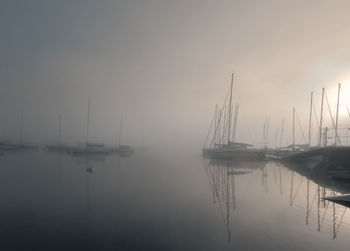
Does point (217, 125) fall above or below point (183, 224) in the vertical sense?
above

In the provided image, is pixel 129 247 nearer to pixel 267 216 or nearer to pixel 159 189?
pixel 267 216

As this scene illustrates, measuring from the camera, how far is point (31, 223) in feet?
52.0

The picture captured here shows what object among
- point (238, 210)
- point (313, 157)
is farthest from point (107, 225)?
point (313, 157)

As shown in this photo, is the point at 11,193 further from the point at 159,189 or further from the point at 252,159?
the point at 252,159

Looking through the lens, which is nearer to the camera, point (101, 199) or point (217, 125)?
point (101, 199)

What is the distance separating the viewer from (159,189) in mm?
29969

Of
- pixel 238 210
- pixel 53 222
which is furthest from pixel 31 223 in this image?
pixel 238 210

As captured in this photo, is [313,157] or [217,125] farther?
[217,125]

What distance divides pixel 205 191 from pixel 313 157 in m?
37.1

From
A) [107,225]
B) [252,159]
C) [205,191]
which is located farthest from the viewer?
[252,159]

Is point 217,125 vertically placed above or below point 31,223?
above

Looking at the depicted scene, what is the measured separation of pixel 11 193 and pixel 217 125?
2872 inches

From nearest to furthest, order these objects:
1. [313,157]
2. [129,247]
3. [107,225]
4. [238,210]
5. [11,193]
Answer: [129,247]
[107,225]
[238,210]
[11,193]
[313,157]

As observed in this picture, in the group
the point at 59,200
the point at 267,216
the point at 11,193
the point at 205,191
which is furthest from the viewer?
the point at 205,191
